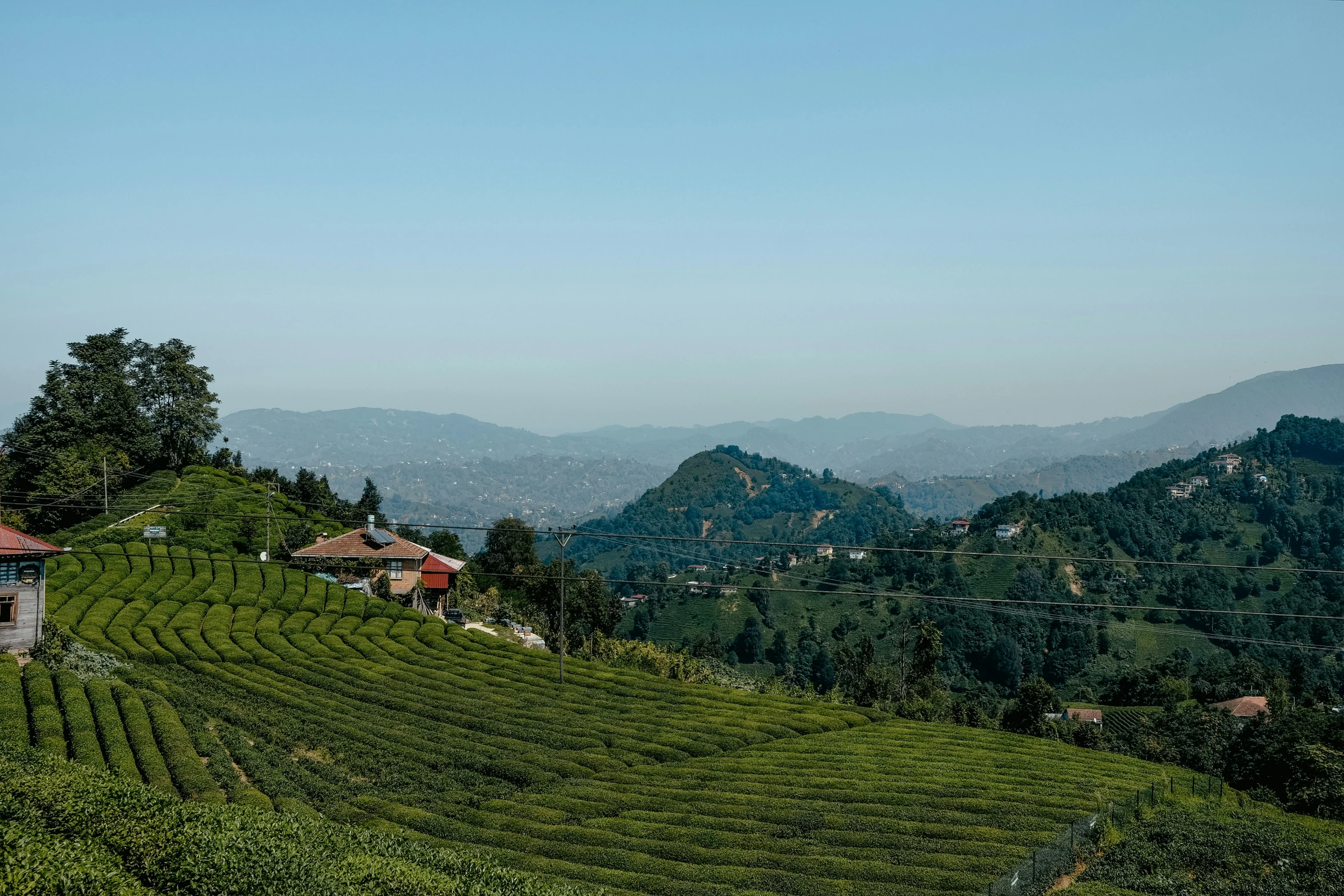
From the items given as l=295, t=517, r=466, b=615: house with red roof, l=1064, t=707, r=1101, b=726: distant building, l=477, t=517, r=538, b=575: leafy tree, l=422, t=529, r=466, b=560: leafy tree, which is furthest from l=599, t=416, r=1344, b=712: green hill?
l=295, t=517, r=466, b=615: house with red roof

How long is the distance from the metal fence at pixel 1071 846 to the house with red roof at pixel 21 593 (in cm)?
4056

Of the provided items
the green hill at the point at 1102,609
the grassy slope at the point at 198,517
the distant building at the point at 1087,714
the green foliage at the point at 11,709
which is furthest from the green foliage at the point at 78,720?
the distant building at the point at 1087,714

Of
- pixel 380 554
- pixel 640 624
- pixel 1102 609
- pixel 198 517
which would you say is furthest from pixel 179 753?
pixel 1102 609

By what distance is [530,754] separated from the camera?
41.8 metres

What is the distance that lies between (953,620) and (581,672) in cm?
11391

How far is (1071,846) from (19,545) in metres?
44.4

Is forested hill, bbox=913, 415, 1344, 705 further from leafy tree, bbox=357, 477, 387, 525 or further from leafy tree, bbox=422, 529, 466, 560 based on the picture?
leafy tree, bbox=357, 477, 387, 525

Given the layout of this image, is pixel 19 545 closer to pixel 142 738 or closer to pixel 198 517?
pixel 142 738

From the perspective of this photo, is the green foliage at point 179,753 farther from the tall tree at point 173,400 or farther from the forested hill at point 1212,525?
the forested hill at point 1212,525

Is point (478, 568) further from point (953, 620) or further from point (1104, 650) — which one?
point (1104, 650)

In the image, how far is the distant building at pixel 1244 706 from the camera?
101000 mm

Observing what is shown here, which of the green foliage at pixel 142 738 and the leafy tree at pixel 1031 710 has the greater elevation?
the green foliage at pixel 142 738

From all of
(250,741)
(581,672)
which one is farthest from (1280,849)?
(250,741)

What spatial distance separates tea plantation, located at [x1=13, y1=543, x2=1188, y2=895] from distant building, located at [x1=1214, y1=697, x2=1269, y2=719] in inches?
2428
